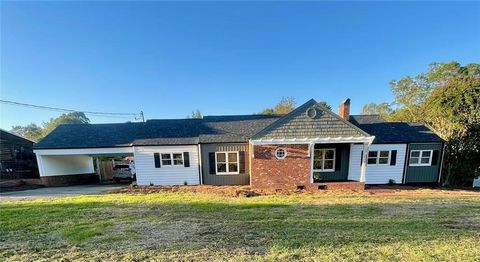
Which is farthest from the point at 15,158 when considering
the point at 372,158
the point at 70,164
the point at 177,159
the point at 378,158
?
the point at 378,158

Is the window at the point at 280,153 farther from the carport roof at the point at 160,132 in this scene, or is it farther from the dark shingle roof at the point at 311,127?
the carport roof at the point at 160,132

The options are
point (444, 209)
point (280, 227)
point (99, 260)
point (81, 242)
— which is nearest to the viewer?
point (99, 260)

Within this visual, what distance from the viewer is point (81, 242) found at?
4.78 metres

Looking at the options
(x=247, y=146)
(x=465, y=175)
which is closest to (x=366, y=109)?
(x=465, y=175)

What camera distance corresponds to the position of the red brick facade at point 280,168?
1180cm

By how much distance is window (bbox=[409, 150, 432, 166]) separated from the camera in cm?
1346

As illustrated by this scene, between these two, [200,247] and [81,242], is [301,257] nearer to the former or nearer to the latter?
[200,247]

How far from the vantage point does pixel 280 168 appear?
38.9 ft

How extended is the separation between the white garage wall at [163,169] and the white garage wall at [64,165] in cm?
735

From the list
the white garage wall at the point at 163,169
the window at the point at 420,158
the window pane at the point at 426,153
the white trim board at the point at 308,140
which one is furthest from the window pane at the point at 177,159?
the window pane at the point at 426,153

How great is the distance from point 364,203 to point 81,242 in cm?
947

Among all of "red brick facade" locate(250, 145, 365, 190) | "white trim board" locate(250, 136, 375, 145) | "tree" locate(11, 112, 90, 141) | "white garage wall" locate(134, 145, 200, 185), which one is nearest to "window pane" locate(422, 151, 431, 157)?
"white trim board" locate(250, 136, 375, 145)

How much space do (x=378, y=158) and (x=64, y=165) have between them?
2321 centimetres

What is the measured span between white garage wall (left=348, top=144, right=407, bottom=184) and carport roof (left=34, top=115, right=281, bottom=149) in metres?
6.19
